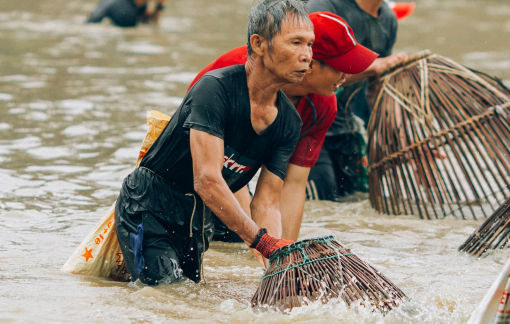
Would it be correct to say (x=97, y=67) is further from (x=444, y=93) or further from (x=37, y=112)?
(x=444, y=93)

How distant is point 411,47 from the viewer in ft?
41.6

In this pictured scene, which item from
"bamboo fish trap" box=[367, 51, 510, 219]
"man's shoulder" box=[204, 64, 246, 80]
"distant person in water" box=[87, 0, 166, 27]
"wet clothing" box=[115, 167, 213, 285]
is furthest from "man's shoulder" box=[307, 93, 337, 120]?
"distant person in water" box=[87, 0, 166, 27]

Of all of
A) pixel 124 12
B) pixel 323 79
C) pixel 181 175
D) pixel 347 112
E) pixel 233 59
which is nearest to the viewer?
pixel 181 175

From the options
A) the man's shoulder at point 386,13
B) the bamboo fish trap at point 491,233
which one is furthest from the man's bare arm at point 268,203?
the man's shoulder at point 386,13

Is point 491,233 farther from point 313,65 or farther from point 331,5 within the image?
point 331,5

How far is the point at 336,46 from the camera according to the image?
3.18 metres

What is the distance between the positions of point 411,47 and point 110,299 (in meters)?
10.8

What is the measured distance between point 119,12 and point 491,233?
392 inches

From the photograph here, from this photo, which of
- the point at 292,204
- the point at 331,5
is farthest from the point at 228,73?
the point at 331,5

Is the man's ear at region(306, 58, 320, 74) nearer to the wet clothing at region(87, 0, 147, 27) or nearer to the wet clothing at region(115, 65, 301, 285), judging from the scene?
the wet clothing at region(115, 65, 301, 285)

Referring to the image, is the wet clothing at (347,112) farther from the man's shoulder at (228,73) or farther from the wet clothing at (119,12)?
the wet clothing at (119,12)

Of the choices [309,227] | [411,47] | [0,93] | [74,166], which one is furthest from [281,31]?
[411,47]

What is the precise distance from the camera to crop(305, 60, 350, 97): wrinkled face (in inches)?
127

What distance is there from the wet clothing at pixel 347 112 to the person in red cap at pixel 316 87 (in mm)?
1248
